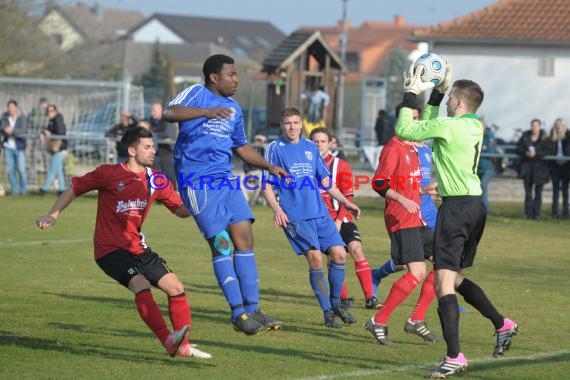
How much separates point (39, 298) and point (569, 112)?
33.0 metres

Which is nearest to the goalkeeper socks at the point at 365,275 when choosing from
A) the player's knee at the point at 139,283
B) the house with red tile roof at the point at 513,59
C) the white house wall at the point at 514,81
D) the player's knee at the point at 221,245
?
the player's knee at the point at 221,245

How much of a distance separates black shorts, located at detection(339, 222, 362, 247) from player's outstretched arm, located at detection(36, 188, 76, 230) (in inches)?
157

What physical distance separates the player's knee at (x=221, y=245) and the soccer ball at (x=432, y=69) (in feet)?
6.12

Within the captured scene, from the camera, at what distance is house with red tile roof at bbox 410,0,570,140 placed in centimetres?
4200

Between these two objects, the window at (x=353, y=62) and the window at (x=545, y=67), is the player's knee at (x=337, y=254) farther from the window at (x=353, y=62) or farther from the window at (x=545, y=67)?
the window at (x=353, y=62)

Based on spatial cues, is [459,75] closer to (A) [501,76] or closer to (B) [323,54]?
(A) [501,76]

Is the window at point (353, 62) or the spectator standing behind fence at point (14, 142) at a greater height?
the window at point (353, 62)

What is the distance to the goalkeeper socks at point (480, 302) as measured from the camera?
8.65 m

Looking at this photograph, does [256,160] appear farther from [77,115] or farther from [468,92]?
[77,115]

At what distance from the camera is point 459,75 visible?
1677 inches

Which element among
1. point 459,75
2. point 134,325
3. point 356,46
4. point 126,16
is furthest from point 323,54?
point 126,16

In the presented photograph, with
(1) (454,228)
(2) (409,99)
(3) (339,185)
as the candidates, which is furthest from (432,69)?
(3) (339,185)

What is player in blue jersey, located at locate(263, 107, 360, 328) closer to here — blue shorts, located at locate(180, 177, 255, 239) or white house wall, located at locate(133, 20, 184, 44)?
blue shorts, located at locate(180, 177, 255, 239)

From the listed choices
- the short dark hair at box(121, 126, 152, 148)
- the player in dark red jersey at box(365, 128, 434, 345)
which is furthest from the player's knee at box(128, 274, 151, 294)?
the player in dark red jersey at box(365, 128, 434, 345)
